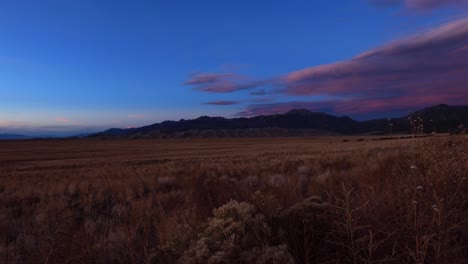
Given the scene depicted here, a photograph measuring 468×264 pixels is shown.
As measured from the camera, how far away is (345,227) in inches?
158

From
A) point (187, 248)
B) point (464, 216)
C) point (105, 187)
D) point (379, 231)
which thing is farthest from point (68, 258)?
point (105, 187)

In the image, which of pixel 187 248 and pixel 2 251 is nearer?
pixel 187 248

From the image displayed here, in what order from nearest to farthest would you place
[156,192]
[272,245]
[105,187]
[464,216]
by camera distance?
[272,245]
[464,216]
[156,192]
[105,187]

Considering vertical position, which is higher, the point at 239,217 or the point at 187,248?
the point at 239,217

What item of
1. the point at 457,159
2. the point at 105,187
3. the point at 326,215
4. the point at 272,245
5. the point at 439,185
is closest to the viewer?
the point at 272,245

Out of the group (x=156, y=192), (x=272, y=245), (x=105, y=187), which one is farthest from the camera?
(x=105, y=187)

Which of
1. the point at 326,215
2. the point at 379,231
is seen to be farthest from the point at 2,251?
the point at 379,231

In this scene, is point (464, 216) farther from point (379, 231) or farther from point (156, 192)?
point (156, 192)

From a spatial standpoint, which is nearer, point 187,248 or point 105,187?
point 187,248

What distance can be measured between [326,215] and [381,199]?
116 centimetres

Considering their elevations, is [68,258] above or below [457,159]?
below

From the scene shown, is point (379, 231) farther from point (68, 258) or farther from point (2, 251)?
point (2, 251)

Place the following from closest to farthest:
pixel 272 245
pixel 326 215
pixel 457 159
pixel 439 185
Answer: pixel 272 245
pixel 326 215
pixel 439 185
pixel 457 159

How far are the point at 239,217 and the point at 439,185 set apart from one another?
3.04 m
